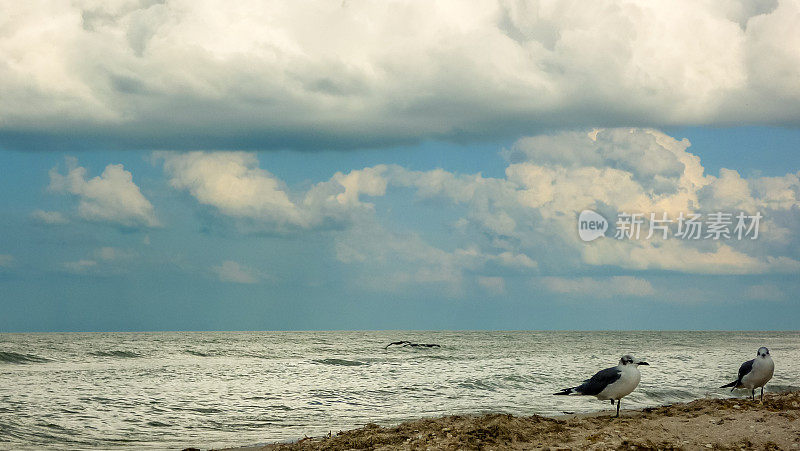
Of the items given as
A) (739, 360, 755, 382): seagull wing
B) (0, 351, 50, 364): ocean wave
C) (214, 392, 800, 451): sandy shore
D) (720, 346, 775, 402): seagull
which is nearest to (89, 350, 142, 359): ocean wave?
(0, 351, 50, 364): ocean wave

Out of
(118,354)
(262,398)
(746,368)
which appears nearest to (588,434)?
(746,368)

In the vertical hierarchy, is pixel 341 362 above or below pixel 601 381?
below

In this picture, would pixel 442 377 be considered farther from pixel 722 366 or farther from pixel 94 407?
pixel 722 366

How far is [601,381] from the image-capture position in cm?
1384

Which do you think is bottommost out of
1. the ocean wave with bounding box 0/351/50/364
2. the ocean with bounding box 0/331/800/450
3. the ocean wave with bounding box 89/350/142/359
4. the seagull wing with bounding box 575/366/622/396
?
the ocean wave with bounding box 89/350/142/359

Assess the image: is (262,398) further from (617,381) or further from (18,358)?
(18,358)

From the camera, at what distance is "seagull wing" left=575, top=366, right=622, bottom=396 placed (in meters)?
13.7

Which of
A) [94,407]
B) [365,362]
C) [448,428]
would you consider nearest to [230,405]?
[94,407]

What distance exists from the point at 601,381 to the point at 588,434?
369 cm

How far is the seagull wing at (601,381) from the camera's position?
44.8ft

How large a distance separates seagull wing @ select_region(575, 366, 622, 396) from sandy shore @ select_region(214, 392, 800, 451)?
5.83 ft

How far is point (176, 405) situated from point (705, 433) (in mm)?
14061

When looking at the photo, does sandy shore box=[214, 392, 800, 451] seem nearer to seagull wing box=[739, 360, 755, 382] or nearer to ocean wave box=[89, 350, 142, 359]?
seagull wing box=[739, 360, 755, 382]

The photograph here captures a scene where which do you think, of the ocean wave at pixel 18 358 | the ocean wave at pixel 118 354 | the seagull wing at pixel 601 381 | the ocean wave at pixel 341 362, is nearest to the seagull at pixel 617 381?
the seagull wing at pixel 601 381
